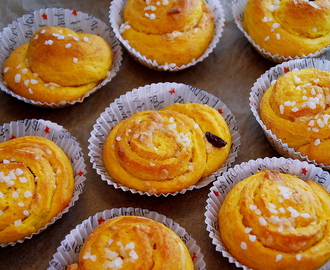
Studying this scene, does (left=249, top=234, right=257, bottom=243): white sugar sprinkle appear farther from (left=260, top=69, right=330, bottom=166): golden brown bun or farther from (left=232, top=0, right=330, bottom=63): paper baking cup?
(left=232, top=0, right=330, bottom=63): paper baking cup

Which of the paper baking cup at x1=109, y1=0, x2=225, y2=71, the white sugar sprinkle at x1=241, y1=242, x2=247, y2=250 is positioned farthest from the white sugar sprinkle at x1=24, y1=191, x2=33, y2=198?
the paper baking cup at x1=109, y1=0, x2=225, y2=71

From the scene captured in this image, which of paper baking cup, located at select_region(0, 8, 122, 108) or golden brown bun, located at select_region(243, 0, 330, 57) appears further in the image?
paper baking cup, located at select_region(0, 8, 122, 108)

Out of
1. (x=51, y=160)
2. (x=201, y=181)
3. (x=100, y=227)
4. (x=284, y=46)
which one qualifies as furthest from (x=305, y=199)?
(x=51, y=160)

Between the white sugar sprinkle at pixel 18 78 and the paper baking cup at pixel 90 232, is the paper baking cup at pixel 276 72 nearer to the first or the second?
the paper baking cup at pixel 90 232

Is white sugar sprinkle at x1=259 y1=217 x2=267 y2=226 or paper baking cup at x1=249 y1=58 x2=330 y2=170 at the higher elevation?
paper baking cup at x1=249 y1=58 x2=330 y2=170

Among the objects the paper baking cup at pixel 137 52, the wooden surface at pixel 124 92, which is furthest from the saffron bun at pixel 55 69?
the paper baking cup at pixel 137 52

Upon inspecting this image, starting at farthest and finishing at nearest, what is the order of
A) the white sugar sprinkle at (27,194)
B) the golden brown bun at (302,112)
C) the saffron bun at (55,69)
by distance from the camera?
the saffron bun at (55,69), the golden brown bun at (302,112), the white sugar sprinkle at (27,194)

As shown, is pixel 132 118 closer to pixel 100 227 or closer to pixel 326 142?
pixel 100 227
